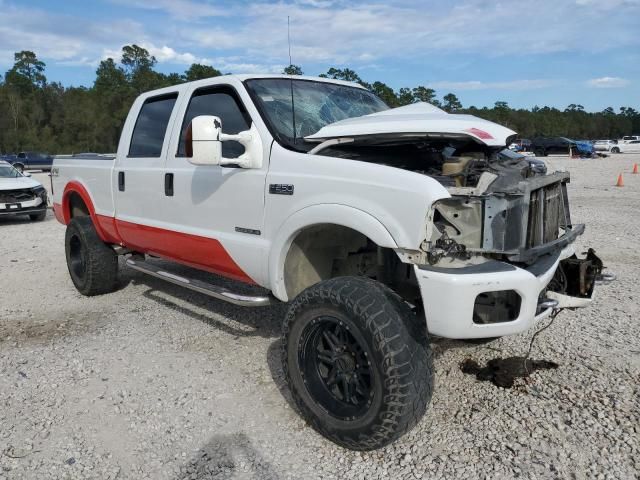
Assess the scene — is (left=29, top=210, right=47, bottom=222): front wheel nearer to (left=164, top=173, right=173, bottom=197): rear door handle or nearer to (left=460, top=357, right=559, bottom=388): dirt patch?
(left=164, top=173, right=173, bottom=197): rear door handle

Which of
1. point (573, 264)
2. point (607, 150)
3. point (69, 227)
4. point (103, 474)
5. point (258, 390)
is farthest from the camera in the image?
point (607, 150)

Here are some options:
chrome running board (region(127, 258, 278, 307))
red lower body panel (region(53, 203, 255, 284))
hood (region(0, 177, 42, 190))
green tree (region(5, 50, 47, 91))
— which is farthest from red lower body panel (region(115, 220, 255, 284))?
green tree (region(5, 50, 47, 91))

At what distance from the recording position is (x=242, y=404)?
3.51 m

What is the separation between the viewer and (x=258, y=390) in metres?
3.70

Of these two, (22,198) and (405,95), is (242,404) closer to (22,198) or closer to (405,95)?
(22,198)

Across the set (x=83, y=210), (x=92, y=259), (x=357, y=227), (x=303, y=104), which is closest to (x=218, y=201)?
(x=303, y=104)

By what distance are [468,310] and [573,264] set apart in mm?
1256

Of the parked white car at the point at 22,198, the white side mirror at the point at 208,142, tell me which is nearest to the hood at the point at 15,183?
the parked white car at the point at 22,198

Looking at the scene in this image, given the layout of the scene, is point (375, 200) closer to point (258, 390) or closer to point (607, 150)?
point (258, 390)

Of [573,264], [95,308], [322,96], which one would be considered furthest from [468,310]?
[95,308]

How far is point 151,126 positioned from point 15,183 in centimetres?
936

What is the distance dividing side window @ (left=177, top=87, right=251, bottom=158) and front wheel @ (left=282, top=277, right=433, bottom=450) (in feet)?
4.60

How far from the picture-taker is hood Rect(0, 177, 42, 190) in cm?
1227

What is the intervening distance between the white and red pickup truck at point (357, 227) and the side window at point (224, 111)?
1 cm
